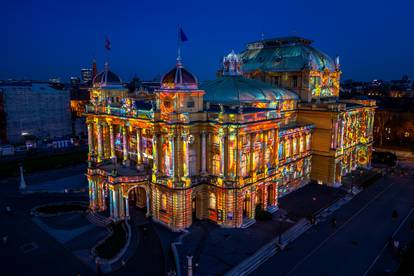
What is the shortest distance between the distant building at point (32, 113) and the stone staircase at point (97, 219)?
60.2m

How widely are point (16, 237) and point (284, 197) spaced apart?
3904 centimetres

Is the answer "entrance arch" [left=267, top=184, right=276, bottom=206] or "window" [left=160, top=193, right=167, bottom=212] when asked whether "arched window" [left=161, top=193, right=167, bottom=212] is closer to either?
"window" [left=160, top=193, right=167, bottom=212]

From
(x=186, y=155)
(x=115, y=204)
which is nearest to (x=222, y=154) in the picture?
(x=186, y=155)

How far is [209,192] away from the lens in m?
43.4

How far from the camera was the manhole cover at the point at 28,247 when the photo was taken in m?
37.8

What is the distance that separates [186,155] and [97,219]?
16123mm

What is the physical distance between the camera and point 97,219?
4500 centimetres

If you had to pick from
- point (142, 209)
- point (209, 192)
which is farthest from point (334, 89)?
point (142, 209)

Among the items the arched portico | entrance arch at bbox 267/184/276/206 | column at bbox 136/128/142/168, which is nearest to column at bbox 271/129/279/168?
entrance arch at bbox 267/184/276/206

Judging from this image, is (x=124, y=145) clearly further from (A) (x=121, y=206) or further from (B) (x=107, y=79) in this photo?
(B) (x=107, y=79)

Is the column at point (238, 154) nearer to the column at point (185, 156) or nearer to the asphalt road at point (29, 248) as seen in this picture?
the column at point (185, 156)

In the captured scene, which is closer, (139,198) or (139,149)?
(139,149)

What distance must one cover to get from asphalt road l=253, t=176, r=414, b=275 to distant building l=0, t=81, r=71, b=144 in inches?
3326

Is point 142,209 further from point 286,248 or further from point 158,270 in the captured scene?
point 286,248
